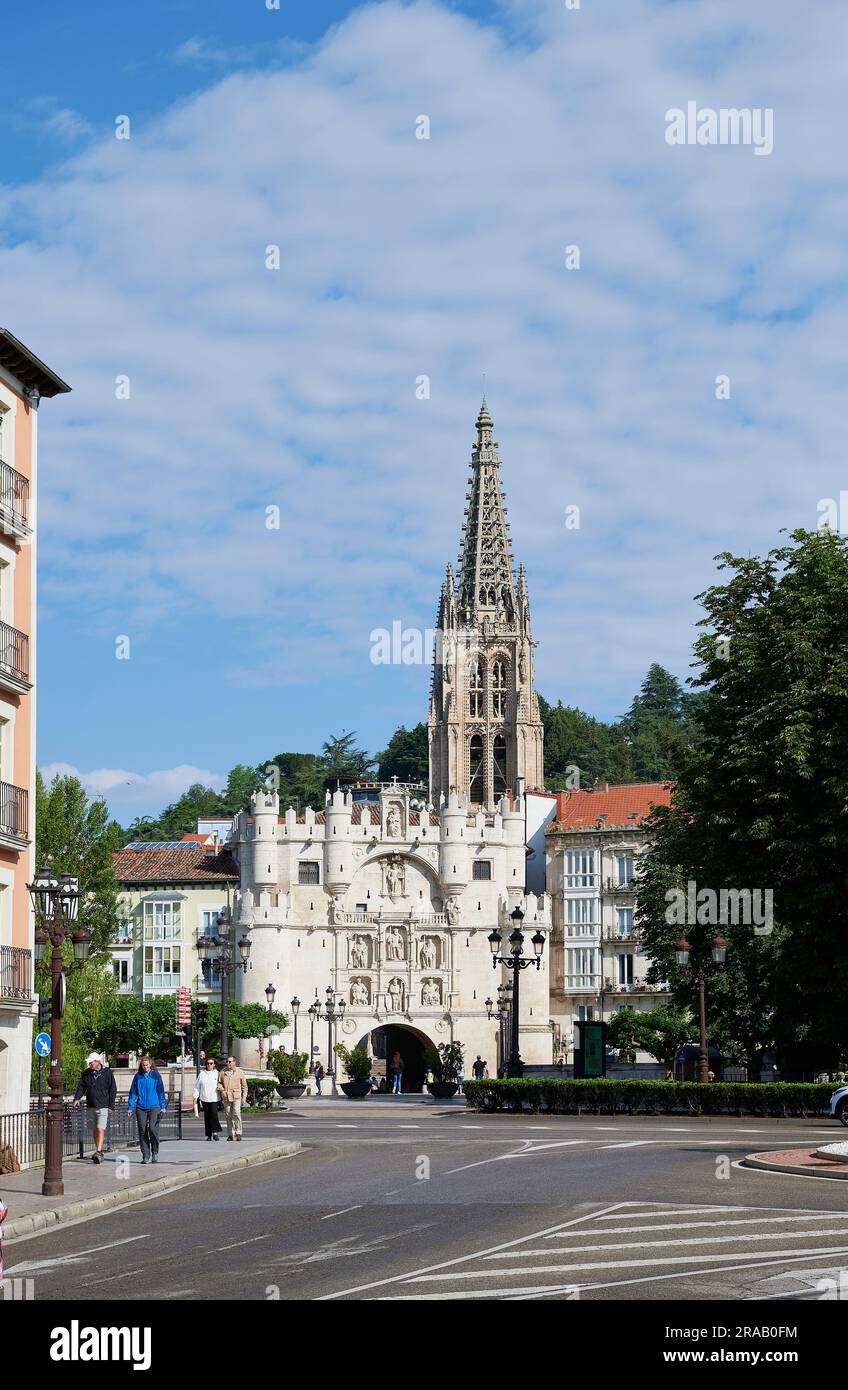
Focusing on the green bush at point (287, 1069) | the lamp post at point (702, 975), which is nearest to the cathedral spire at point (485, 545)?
the green bush at point (287, 1069)

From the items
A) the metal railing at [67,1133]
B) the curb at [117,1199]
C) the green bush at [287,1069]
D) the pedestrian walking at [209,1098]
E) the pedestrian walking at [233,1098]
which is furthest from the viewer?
the green bush at [287,1069]

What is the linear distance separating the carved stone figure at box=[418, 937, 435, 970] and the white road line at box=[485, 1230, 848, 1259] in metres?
81.8

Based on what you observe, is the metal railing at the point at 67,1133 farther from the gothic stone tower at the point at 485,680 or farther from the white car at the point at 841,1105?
the gothic stone tower at the point at 485,680

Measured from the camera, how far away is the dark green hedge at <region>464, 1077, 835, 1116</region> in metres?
41.6

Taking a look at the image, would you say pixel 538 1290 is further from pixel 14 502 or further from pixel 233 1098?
pixel 14 502

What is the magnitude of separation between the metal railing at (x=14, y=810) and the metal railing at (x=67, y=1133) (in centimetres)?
525

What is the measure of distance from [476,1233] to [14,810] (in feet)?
60.9

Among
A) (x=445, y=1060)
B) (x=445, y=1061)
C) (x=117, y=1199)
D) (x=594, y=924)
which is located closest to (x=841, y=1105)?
(x=117, y=1199)

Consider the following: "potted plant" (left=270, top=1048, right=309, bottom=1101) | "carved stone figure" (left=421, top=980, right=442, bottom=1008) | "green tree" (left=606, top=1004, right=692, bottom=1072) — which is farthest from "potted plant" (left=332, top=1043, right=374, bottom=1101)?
"green tree" (left=606, top=1004, right=692, bottom=1072)

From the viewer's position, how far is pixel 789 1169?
24.9 metres

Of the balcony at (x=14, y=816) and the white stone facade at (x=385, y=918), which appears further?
the white stone facade at (x=385, y=918)

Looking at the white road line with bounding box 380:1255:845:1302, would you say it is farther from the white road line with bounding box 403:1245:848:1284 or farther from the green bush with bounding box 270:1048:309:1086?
the green bush with bounding box 270:1048:309:1086

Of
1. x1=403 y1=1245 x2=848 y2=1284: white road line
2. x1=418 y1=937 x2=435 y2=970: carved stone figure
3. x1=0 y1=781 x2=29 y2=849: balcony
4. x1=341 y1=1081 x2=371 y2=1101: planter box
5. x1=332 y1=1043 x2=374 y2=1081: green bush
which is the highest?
x1=0 y1=781 x2=29 y2=849: balcony

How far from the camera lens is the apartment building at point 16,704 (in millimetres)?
33375
